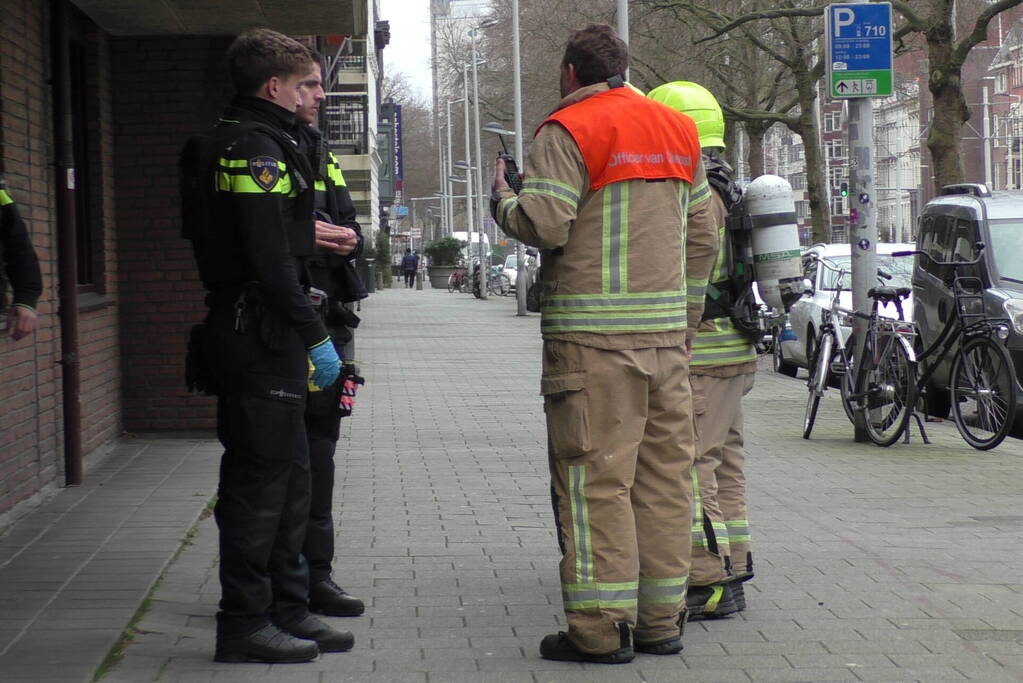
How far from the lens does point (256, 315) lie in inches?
182

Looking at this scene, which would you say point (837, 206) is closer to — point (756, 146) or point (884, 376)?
point (756, 146)

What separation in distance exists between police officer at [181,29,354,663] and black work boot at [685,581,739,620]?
1.37m

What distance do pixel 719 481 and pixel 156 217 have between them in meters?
5.95

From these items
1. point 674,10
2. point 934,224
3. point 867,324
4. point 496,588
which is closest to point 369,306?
point 674,10

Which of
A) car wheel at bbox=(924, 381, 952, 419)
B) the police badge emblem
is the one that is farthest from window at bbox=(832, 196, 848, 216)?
the police badge emblem

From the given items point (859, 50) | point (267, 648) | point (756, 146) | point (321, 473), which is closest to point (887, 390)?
point (859, 50)

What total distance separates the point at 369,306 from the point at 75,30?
31731 mm

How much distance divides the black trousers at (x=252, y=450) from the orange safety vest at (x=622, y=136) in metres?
1.08

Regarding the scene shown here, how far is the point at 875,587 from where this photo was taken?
598cm

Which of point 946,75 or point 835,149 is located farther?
point 835,149

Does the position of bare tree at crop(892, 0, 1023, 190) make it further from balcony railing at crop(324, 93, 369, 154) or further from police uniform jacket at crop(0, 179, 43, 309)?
balcony railing at crop(324, 93, 369, 154)

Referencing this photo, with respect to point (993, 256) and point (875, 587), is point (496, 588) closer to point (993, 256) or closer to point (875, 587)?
point (875, 587)

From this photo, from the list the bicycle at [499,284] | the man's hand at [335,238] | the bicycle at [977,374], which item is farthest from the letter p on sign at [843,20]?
the bicycle at [499,284]

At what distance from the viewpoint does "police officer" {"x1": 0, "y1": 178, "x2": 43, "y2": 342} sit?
6.05 metres
